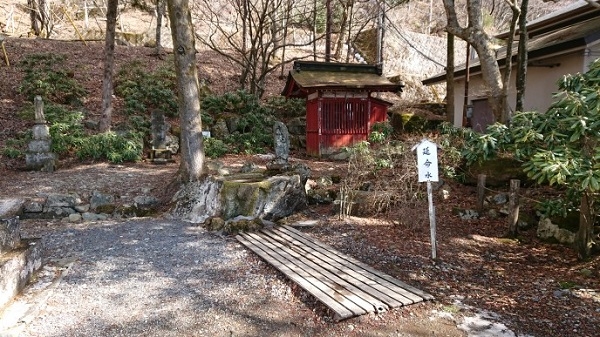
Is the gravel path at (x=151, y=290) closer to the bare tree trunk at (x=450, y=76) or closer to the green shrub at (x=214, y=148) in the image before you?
the green shrub at (x=214, y=148)

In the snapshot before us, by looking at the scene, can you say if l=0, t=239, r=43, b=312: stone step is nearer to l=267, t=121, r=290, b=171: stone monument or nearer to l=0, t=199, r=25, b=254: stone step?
l=0, t=199, r=25, b=254: stone step

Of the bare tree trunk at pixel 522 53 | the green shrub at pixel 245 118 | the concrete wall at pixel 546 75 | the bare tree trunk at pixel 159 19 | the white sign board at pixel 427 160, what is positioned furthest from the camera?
the bare tree trunk at pixel 159 19

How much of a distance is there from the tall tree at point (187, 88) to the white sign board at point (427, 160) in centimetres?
507

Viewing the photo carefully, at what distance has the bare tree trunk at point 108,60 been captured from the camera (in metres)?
11.5

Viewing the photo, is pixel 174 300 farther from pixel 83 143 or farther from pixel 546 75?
pixel 546 75

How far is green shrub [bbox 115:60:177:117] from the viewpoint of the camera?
1505cm

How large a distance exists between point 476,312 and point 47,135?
1101 centimetres

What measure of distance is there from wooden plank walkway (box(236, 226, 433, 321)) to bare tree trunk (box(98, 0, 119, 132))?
8.61m

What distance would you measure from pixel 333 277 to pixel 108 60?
36.1 feet

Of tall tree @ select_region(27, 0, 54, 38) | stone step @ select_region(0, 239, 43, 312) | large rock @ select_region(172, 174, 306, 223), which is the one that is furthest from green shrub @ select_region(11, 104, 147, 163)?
tall tree @ select_region(27, 0, 54, 38)

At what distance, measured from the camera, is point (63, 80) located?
48.5ft

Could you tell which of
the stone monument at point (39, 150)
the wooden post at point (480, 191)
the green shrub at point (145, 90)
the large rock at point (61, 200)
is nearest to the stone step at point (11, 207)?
the large rock at point (61, 200)

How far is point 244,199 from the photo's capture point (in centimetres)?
671

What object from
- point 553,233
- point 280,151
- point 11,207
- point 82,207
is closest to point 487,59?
point 553,233
